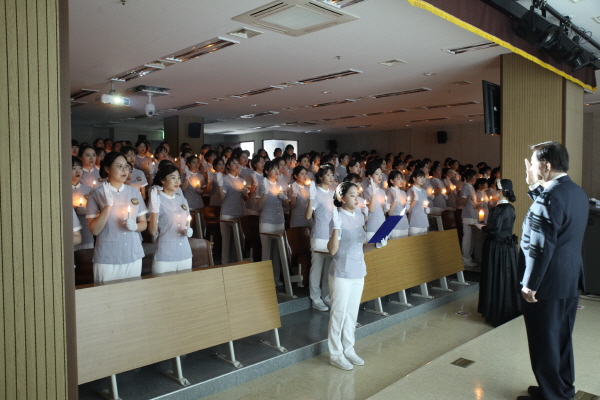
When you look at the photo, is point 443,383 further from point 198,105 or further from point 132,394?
point 198,105

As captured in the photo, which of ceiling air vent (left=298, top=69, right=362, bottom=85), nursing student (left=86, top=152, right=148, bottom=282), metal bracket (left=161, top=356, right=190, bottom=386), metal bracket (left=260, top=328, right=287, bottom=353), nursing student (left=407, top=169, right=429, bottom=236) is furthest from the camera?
ceiling air vent (left=298, top=69, right=362, bottom=85)

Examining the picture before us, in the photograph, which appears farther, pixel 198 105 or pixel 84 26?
pixel 198 105

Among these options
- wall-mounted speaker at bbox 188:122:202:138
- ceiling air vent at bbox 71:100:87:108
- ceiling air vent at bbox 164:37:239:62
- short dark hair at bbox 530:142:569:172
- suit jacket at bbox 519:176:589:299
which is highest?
ceiling air vent at bbox 71:100:87:108

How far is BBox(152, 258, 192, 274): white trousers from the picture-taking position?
3.62 m

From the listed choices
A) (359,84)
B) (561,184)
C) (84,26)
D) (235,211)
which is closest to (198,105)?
(359,84)

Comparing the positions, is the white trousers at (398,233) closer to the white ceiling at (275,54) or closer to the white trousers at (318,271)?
the white trousers at (318,271)

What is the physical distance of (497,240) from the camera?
4805 millimetres

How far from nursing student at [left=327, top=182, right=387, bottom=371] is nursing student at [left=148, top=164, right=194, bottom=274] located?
1127 mm

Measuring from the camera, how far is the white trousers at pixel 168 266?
3615 mm

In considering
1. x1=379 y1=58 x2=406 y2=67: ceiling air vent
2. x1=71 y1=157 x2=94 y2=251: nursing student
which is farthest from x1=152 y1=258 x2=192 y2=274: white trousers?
x1=379 y1=58 x2=406 y2=67: ceiling air vent

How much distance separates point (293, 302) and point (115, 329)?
2.20 meters

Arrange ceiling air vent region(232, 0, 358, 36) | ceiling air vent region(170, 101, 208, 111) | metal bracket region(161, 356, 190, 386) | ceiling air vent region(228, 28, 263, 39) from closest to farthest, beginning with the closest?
metal bracket region(161, 356, 190, 386), ceiling air vent region(232, 0, 358, 36), ceiling air vent region(228, 28, 263, 39), ceiling air vent region(170, 101, 208, 111)

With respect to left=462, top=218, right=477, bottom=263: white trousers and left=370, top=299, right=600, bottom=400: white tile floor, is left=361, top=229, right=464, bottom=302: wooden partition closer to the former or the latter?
left=370, top=299, right=600, bottom=400: white tile floor

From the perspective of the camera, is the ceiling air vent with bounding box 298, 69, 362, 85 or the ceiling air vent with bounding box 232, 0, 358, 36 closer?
the ceiling air vent with bounding box 232, 0, 358, 36
